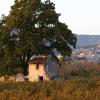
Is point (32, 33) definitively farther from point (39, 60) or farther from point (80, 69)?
point (80, 69)

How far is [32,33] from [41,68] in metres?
16.9

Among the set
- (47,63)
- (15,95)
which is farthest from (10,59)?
(15,95)

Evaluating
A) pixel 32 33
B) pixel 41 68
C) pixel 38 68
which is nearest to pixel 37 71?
pixel 38 68

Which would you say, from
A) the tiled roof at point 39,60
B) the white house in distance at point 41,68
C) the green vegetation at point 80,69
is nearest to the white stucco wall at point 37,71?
the white house in distance at point 41,68

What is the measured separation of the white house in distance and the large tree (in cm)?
1182

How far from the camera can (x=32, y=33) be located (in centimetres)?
6825

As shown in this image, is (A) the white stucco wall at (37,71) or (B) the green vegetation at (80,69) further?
(B) the green vegetation at (80,69)

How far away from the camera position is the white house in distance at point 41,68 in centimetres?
8288

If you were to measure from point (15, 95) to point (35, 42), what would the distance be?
4058cm

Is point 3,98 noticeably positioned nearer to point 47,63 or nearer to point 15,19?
point 15,19

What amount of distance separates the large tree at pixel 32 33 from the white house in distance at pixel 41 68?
1182 cm

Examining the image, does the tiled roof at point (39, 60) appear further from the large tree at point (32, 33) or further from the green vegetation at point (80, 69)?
the large tree at point (32, 33)

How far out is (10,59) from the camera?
6744 cm

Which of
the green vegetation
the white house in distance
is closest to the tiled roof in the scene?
the white house in distance
